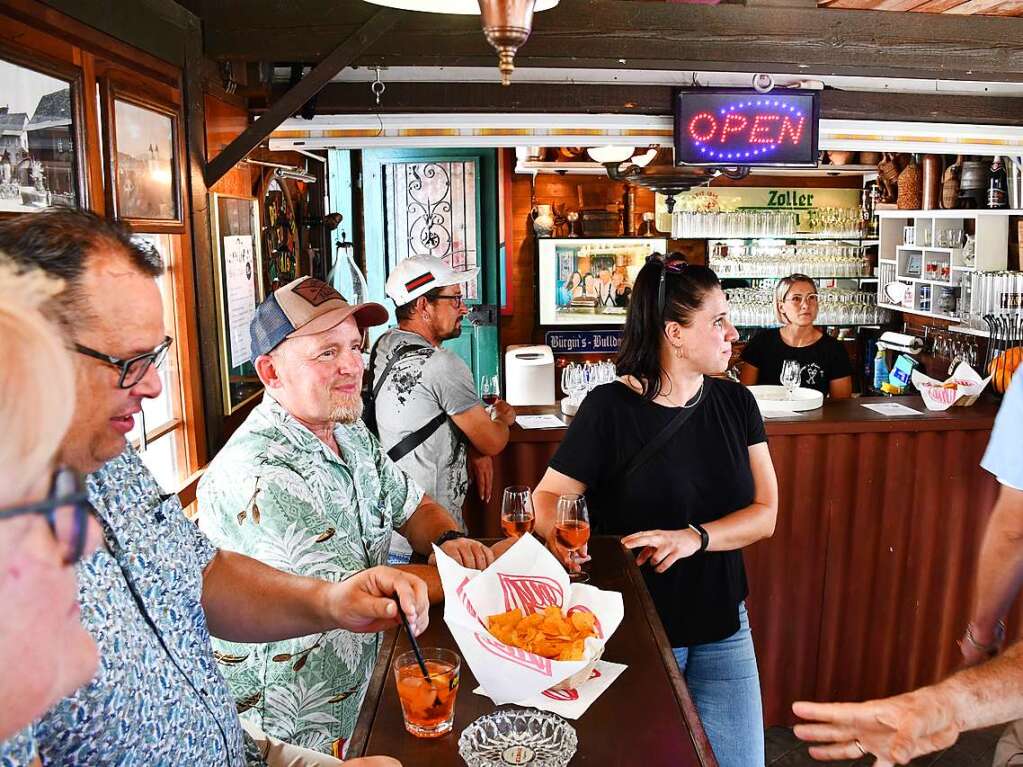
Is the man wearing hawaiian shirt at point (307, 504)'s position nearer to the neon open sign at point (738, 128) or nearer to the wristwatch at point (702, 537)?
the wristwatch at point (702, 537)

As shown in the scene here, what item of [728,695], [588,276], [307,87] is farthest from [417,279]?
[588,276]

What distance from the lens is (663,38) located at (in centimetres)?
369

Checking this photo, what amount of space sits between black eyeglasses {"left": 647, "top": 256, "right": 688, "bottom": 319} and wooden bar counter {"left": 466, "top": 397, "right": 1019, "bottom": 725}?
4.69 ft

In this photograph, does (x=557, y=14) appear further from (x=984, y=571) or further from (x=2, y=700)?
(x=2, y=700)

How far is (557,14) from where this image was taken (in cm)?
363

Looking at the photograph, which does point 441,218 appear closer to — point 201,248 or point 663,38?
point 663,38

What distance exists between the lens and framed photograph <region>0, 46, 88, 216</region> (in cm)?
208

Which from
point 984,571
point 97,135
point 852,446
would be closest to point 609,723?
point 984,571

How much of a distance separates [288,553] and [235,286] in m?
2.35

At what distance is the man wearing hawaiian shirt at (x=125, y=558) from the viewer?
1.16 m

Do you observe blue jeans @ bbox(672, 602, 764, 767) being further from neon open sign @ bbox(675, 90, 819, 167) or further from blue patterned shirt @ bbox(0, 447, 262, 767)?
neon open sign @ bbox(675, 90, 819, 167)

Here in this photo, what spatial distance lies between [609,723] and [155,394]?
2.87 ft

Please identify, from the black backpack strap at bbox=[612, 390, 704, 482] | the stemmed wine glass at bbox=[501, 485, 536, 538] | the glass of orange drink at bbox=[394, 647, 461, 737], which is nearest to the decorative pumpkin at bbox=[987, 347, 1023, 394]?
the black backpack strap at bbox=[612, 390, 704, 482]

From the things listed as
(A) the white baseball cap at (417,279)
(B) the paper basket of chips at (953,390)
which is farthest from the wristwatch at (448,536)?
(B) the paper basket of chips at (953,390)
